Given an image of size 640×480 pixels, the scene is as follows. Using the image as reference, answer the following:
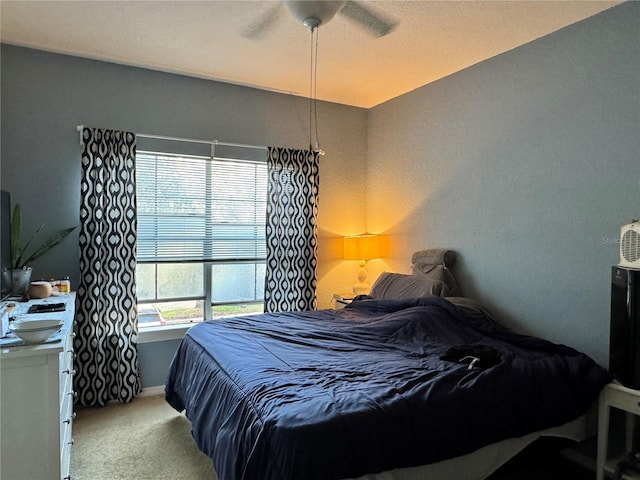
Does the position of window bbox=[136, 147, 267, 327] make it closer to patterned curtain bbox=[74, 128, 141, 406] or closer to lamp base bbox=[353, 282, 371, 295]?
patterned curtain bbox=[74, 128, 141, 406]

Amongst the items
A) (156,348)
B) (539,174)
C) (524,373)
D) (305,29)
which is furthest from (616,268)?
(156,348)

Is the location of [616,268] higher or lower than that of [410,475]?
higher

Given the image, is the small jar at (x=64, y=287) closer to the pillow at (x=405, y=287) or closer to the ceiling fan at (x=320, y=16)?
the ceiling fan at (x=320, y=16)

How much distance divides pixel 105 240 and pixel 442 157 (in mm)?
2785

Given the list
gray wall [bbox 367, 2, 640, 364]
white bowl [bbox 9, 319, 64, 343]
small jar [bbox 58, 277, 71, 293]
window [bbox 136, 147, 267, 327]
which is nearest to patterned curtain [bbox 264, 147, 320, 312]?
window [bbox 136, 147, 267, 327]

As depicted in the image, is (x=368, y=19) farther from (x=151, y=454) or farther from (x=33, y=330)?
(x=151, y=454)

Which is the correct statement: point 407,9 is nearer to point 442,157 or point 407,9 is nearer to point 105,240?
point 442,157

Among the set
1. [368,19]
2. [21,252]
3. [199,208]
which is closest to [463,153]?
[368,19]

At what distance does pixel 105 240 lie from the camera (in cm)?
317

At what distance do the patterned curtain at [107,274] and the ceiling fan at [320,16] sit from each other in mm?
1379

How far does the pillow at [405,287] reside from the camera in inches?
123

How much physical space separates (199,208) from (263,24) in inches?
64.7

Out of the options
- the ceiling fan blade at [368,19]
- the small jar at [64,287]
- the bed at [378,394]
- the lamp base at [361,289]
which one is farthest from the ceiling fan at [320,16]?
the lamp base at [361,289]

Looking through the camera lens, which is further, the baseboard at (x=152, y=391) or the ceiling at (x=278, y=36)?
the baseboard at (x=152, y=391)
